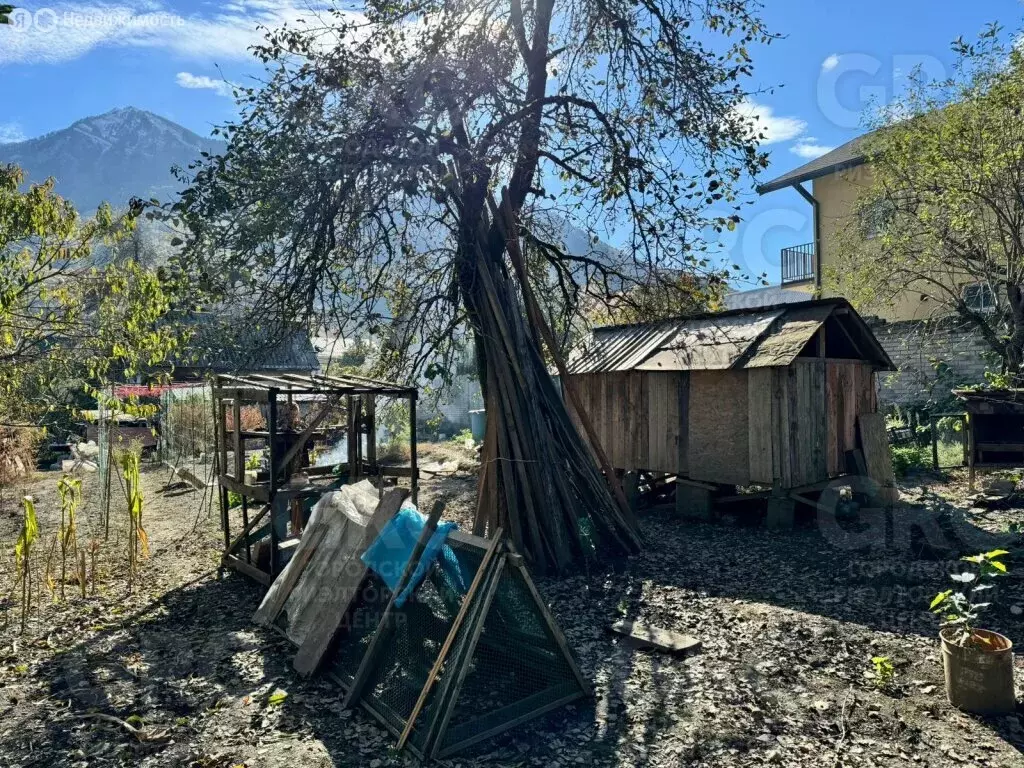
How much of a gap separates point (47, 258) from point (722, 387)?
8.13 m

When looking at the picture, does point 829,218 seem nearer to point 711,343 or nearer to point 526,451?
point 711,343

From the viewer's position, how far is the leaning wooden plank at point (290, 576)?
208 inches

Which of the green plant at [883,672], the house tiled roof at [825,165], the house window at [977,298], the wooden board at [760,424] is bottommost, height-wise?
the green plant at [883,672]

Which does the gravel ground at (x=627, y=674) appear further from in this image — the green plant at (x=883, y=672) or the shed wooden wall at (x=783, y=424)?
the shed wooden wall at (x=783, y=424)

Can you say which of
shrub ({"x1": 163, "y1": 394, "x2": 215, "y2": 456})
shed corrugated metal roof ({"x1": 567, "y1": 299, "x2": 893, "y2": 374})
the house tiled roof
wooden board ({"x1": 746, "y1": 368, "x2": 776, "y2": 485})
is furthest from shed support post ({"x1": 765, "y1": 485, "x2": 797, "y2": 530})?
the house tiled roof

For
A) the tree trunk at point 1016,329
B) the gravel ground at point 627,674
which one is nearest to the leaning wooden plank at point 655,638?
the gravel ground at point 627,674

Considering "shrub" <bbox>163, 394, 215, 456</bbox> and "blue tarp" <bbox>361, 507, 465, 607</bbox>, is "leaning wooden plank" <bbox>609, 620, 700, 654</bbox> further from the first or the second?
"shrub" <bbox>163, 394, 215, 456</bbox>

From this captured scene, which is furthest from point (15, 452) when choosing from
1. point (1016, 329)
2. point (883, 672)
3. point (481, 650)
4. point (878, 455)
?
point (1016, 329)

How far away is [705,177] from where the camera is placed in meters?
7.41

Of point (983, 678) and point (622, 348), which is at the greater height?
point (622, 348)

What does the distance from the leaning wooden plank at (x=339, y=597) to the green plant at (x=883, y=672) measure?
11.0ft

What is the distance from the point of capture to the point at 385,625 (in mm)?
4035

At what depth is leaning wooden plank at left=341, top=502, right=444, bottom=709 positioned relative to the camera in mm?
4039

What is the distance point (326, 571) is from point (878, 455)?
26.6 feet
